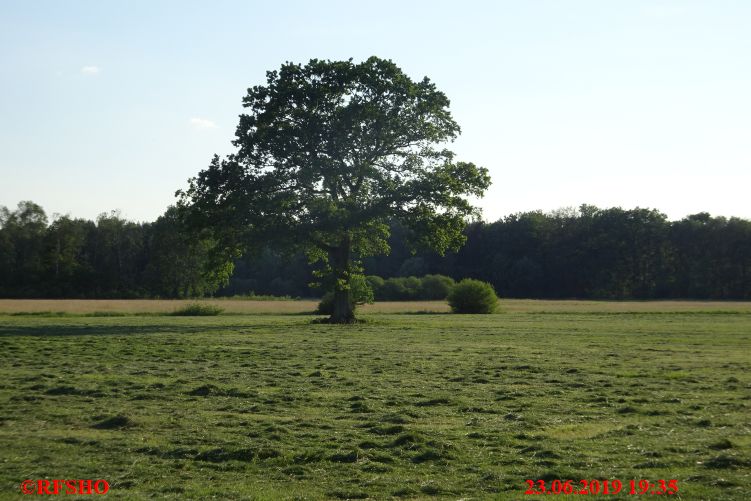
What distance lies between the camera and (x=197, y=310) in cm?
6612

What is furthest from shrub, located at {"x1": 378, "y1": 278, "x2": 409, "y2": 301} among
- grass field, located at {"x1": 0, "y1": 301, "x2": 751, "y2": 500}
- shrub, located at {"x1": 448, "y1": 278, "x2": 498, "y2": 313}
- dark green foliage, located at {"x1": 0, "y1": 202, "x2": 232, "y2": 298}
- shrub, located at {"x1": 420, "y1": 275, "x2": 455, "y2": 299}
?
grass field, located at {"x1": 0, "y1": 301, "x2": 751, "y2": 500}

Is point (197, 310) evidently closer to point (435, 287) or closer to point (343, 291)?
point (343, 291)

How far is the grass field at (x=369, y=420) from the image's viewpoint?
1082 centimetres

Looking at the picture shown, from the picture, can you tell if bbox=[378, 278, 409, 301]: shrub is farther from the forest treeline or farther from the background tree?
the background tree

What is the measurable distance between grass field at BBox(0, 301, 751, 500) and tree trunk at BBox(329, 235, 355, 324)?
20.9 m

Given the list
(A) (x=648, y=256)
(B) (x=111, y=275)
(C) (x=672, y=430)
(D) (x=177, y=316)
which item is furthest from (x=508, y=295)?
(C) (x=672, y=430)

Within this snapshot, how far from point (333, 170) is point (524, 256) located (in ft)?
273

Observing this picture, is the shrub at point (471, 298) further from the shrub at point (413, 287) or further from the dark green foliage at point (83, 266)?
the dark green foliage at point (83, 266)

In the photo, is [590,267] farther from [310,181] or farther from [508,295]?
[310,181]

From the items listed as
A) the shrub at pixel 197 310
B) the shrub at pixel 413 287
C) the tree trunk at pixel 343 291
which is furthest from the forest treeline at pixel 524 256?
the tree trunk at pixel 343 291

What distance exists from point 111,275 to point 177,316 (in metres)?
43.6

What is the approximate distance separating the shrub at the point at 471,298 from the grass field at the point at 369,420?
39.9 metres

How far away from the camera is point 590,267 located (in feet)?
408

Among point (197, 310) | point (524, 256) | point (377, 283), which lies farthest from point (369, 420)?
point (524, 256)
